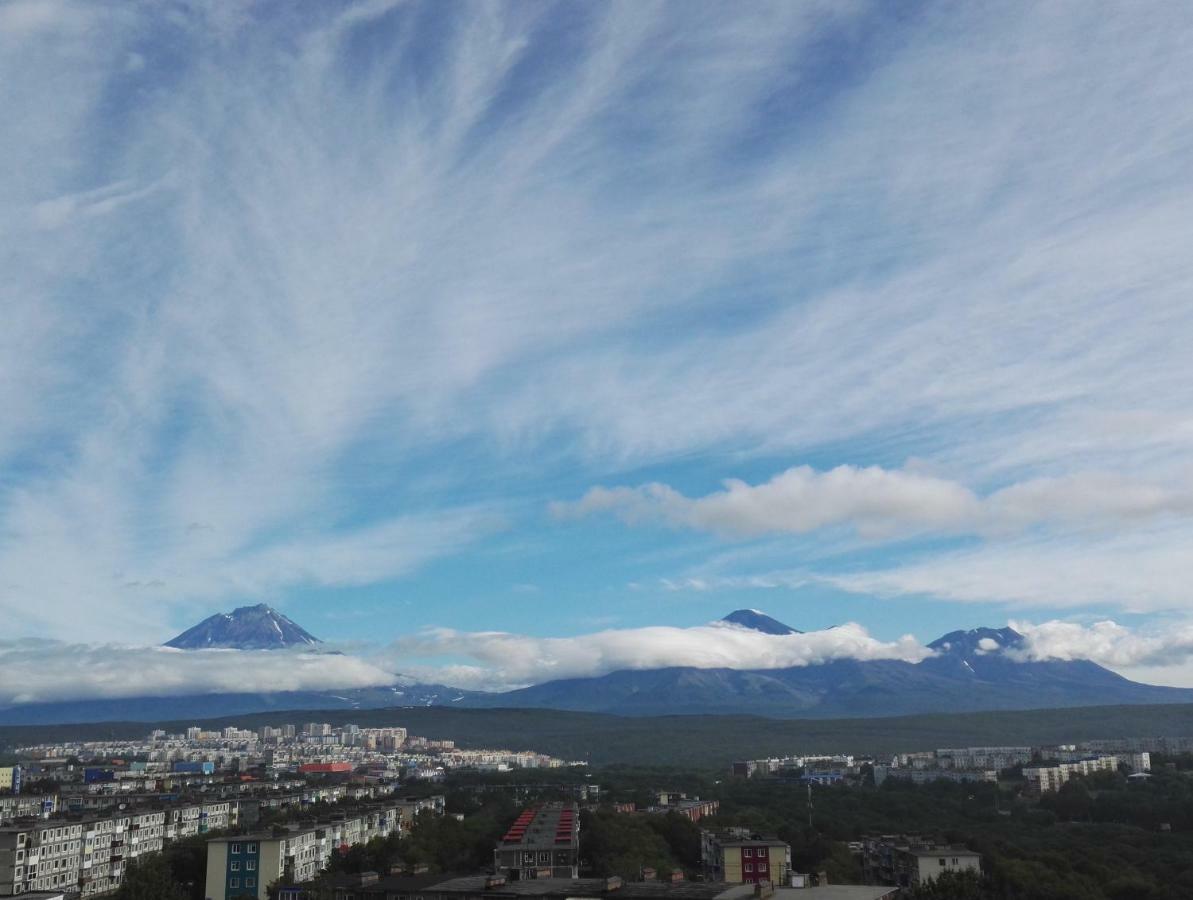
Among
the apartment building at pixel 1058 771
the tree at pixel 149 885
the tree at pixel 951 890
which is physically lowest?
the apartment building at pixel 1058 771

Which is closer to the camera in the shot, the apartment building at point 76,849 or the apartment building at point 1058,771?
the apartment building at point 76,849

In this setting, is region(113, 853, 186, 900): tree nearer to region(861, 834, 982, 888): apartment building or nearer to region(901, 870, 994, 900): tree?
Result: region(901, 870, 994, 900): tree

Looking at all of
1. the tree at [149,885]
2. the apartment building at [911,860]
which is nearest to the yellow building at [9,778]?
the tree at [149,885]

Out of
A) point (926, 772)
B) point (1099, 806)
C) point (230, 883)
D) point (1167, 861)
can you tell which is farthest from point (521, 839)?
point (926, 772)

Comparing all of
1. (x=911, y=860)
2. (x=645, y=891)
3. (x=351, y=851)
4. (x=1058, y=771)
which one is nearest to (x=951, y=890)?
(x=645, y=891)

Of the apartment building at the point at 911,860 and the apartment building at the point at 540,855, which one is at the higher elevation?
the apartment building at the point at 540,855

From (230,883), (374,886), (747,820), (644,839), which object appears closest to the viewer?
(374,886)

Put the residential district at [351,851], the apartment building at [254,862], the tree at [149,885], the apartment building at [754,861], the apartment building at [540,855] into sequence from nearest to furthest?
the residential district at [351,851] → the tree at [149,885] → the apartment building at [254,862] → the apartment building at [754,861] → the apartment building at [540,855]

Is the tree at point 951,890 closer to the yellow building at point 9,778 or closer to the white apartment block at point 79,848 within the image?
the white apartment block at point 79,848

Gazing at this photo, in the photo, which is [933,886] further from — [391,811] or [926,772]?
[926,772]
